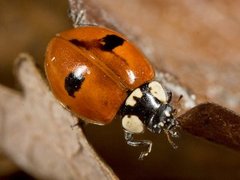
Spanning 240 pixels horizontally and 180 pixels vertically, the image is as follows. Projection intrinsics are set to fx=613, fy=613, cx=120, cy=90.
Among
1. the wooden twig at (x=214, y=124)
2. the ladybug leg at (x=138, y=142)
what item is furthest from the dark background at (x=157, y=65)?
the wooden twig at (x=214, y=124)

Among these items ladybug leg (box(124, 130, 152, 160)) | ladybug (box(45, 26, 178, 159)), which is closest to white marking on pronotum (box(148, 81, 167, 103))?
ladybug (box(45, 26, 178, 159))

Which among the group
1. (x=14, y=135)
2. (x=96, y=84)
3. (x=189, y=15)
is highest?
(x=189, y=15)

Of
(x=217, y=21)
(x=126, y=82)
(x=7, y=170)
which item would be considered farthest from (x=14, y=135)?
(x=217, y=21)

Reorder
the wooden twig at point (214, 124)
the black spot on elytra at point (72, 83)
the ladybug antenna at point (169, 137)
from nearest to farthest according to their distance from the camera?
the wooden twig at point (214, 124)
the black spot on elytra at point (72, 83)
the ladybug antenna at point (169, 137)

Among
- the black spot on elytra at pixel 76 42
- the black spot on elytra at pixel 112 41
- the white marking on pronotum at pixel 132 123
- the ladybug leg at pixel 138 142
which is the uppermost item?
the black spot on elytra at pixel 112 41

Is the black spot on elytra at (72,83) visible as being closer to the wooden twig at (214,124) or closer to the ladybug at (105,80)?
the ladybug at (105,80)

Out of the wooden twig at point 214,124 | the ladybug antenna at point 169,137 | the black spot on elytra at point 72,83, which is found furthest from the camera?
the ladybug antenna at point 169,137

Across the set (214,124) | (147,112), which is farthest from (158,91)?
(214,124)

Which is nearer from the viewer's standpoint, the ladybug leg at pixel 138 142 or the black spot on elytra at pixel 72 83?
the black spot on elytra at pixel 72 83

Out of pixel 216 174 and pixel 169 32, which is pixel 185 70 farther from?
pixel 216 174
